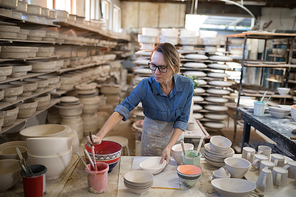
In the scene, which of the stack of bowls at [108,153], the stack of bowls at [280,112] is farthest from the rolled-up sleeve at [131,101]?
the stack of bowls at [280,112]

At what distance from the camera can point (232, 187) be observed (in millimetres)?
1402

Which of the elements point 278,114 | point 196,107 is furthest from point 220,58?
point 278,114

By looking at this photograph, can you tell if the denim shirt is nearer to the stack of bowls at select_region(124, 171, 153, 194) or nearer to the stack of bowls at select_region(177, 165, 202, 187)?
the stack of bowls at select_region(177, 165, 202, 187)

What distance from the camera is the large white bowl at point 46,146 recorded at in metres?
1.44

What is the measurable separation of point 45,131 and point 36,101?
1108 millimetres

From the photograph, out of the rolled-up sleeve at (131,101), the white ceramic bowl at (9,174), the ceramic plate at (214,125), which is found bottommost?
the ceramic plate at (214,125)

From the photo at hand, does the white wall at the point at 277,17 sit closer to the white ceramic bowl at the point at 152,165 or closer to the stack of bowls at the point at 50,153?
the white ceramic bowl at the point at 152,165

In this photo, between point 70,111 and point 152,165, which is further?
point 70,111

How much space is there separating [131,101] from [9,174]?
88 centimetres

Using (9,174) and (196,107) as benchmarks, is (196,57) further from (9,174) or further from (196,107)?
(9,174)

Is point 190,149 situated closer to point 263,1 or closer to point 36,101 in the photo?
point 36,101

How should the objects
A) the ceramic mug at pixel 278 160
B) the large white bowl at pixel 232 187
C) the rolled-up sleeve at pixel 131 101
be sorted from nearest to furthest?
the large white bowl at pixel 232 187, the ceramic mug at pixel 278 160, the rolled-up sleeve at pixel 131 101

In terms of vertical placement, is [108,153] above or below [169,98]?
below

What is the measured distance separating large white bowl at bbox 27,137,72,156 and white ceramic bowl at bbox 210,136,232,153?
980 mm
